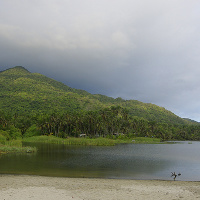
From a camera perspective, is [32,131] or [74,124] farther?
[32,131]

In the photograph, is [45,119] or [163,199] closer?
[163,199]

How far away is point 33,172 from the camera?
109 feet

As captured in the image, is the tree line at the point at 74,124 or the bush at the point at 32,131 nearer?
the tree line at the point at 74,124

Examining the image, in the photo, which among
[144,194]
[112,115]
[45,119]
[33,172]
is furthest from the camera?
[112,115]

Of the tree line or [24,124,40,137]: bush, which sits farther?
[24,124,40,137]: bush

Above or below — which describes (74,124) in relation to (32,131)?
above

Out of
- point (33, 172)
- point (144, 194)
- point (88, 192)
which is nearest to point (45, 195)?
point (88, 192)

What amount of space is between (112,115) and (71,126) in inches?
1216

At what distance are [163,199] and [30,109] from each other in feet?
620

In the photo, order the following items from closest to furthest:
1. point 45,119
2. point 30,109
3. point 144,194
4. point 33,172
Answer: point 144,194
point 33,172
point 45,119
point 30,109

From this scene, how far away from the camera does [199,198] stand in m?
18.5

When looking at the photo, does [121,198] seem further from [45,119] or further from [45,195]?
[45,119]

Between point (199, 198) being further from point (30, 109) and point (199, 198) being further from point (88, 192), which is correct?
point (30, 109)

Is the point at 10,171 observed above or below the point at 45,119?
below
